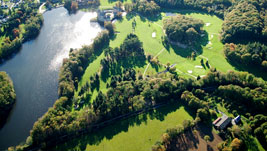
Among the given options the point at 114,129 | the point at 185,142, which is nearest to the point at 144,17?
the point at 114,129

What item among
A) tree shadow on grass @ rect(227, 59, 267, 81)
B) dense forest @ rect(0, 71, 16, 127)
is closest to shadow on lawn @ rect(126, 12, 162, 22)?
tree shadow on grass @ rect(227, 59, 267, 81)

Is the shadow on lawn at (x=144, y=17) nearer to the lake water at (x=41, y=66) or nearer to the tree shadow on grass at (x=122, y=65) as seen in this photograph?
the lake water at (x=41, y=66)

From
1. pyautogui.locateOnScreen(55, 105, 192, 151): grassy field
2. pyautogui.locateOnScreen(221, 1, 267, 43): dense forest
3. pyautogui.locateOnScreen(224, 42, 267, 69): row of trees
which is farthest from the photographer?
pyautogui.locateOnScreen(221, 1, 267, 43): dense forest

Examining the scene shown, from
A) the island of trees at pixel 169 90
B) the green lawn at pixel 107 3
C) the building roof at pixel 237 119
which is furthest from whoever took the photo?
the green lawn at pixel 107 3

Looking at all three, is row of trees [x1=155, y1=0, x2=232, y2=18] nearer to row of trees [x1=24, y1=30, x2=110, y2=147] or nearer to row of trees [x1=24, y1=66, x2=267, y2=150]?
row of trees [x1=24, y1=66, x2=267, y2=150]

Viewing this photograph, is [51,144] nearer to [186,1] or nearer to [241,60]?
[241,60]

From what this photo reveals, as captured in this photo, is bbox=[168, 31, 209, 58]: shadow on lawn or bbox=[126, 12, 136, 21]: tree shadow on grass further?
bbox=[126, 12, 136, 21]: tree shadow on grass

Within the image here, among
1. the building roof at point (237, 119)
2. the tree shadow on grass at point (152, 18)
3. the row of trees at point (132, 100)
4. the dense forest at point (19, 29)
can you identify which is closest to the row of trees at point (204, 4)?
the tree shadow on grass at point (152, 18)

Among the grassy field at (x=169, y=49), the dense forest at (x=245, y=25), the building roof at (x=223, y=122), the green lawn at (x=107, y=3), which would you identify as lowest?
the building roof at (x=223, y=122)
